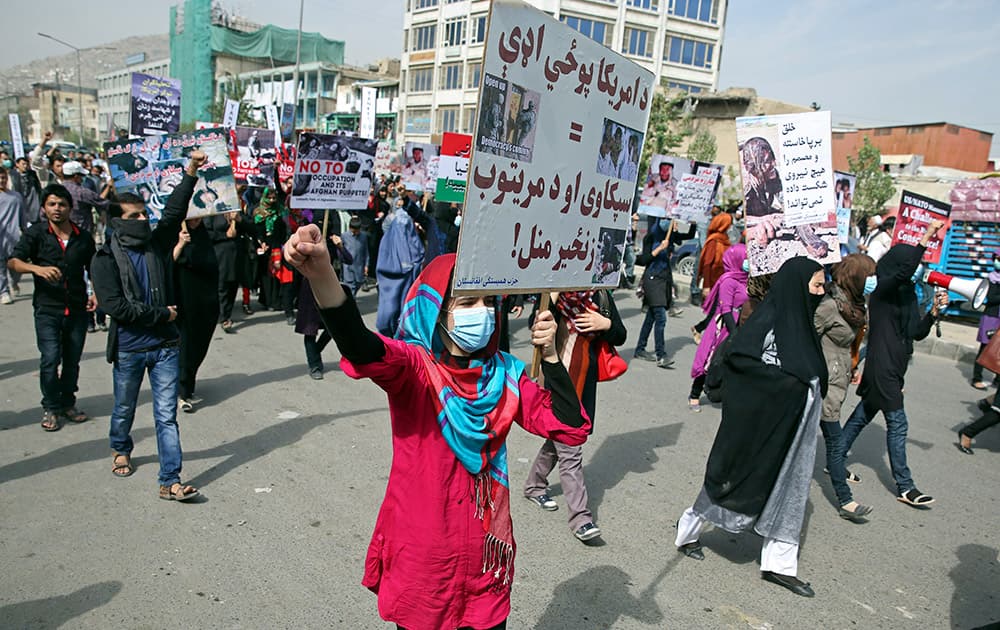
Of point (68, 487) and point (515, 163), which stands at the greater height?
point (515, 163)

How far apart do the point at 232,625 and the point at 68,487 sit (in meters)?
2.15

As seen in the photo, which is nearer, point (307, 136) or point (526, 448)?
point (526, 448)

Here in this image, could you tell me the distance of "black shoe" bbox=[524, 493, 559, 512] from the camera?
4777 millimetres

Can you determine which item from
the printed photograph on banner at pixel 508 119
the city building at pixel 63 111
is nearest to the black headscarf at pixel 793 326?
the printed photograph on banner at pixel 508 119

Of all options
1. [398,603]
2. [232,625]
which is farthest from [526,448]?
[398,603]

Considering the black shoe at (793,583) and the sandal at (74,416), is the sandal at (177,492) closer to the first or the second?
the sandal at (74,416)

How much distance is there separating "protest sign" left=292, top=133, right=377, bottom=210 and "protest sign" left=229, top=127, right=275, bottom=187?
4.72 metres

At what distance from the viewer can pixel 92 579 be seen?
3635mm

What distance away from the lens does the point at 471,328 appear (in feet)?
7.43

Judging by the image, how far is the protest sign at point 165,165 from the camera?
655cm

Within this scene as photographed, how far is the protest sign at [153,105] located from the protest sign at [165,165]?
6.16m

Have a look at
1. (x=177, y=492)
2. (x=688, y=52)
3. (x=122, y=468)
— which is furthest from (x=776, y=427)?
(x=688, y=52)

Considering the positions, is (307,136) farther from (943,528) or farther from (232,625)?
(943,528)

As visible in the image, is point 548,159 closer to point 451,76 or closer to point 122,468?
point 122,468
